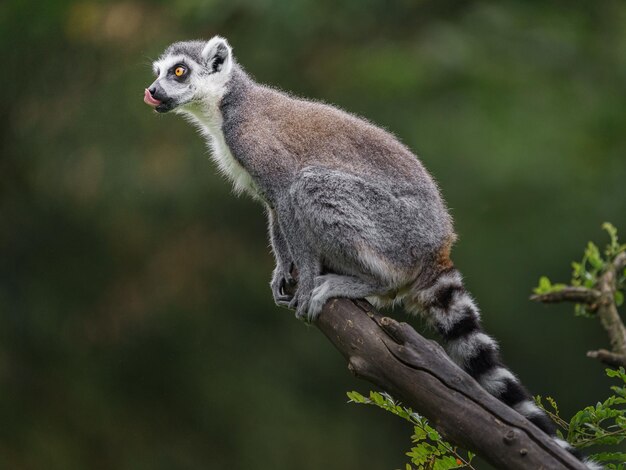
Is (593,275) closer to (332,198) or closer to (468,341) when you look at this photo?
(468,341)

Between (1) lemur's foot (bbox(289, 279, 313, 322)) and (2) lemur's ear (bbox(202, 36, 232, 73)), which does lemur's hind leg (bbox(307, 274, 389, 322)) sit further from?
(2) lemur's ear (bbox(202, 36, 232, 73))

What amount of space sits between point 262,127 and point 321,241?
66cm

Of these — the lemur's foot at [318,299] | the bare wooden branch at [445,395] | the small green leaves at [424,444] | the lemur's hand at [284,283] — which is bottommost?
the small green leaves at [424,444]

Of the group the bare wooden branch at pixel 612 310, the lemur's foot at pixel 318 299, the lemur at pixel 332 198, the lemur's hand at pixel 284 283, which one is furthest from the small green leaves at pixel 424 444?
the lemur's hand at pixel 284 283

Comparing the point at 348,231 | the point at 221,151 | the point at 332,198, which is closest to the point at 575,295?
the point at 348,231

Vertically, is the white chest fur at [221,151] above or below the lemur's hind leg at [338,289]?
above

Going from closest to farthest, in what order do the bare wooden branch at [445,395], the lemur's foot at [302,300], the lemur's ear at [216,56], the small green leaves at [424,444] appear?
the bare wooden branch at [445,395], the small green leaves at [424,444], the lemur's foot at [302,300], the lemur's ear at [216,56]

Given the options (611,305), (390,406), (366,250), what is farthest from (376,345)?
(611,305)

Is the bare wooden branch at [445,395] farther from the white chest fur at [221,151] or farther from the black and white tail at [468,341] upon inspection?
the white chest fur at [221,151]

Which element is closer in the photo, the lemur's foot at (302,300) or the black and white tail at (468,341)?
the black and white tail at (468,341)

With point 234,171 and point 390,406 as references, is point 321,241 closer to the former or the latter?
point 234,171

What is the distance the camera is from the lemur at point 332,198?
13.5 ft

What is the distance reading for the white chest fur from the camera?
4.52 meters

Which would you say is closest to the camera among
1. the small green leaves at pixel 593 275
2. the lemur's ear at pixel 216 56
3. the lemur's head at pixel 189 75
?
the small green leaves at pixel 593 275
